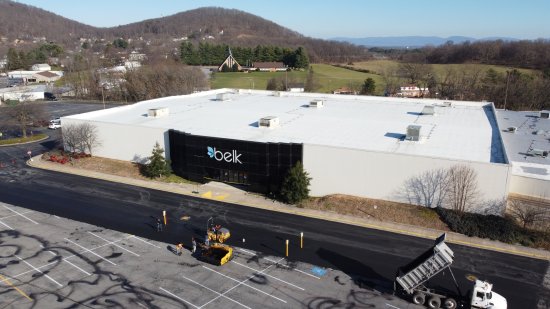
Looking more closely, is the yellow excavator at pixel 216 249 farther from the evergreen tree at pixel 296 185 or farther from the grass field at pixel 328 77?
the grass field at pixel 328 77

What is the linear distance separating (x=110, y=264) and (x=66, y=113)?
2662 inches

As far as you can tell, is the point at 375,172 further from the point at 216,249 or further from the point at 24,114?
the point at 24,114

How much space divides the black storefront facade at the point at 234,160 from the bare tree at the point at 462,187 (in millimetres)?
13595

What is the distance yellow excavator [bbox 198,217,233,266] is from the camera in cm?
2895

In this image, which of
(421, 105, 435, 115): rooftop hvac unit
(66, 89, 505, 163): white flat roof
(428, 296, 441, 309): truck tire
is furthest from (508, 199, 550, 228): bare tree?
(421, 105, 435, 115): rooftop hvac unit

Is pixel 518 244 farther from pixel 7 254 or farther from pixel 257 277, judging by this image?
pixel 7 254

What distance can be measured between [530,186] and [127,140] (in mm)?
42188

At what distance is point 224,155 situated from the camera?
43.3 meters

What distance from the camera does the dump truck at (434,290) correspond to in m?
23.3

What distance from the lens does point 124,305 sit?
24281mm

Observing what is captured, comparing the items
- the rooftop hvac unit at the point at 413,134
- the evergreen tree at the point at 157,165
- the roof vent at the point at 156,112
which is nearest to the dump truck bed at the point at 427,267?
the rooftop hvac unit at the point at 413,134

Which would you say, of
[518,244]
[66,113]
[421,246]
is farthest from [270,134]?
[66,113]

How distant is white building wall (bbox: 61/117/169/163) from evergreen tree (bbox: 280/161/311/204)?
16234 millimetres

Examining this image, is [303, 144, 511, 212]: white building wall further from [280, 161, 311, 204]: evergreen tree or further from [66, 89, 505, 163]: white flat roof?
[66, 89, 505, 163]: white flat roof
